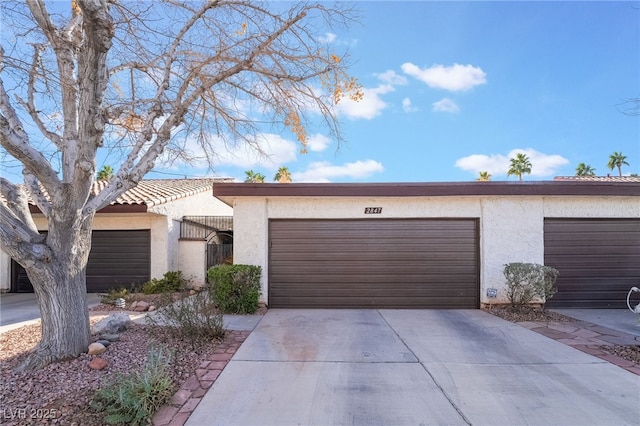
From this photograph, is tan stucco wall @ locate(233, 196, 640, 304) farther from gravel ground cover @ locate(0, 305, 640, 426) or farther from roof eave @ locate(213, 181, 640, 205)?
gravel ground cover @ locate(0, 305, 640, 426)

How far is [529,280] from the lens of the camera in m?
7.73

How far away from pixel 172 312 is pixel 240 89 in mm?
4008

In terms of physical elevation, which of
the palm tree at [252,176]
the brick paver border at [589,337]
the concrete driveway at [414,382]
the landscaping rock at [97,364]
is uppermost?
the palm tree at [252,176]

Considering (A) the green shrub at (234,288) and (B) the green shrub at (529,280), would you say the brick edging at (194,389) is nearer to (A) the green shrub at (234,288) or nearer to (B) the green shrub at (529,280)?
(A) the green shrub at (234,288)

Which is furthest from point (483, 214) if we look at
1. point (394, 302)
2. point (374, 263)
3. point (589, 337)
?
point (589, 337)

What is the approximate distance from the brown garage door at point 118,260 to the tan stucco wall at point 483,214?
4.78m

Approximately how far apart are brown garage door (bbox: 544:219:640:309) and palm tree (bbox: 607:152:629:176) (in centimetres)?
3088

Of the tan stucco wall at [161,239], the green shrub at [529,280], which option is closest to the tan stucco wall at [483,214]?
the green shrub at [529,280]

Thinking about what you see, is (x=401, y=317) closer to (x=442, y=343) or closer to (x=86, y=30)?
(x=442, y=343)

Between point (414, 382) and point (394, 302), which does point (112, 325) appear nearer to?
point (414, 382)

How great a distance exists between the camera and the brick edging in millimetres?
3379

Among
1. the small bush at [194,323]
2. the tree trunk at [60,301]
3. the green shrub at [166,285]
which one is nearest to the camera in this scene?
the tree trunk at [60,301]

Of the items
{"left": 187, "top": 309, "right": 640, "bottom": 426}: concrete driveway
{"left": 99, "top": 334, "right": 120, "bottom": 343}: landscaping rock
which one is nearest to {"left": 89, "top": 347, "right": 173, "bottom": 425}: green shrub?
{"left": 187, "top": 309, "right": 640, "bottom": 426}: concrete driveway

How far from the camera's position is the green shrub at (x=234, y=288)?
7.74 m
